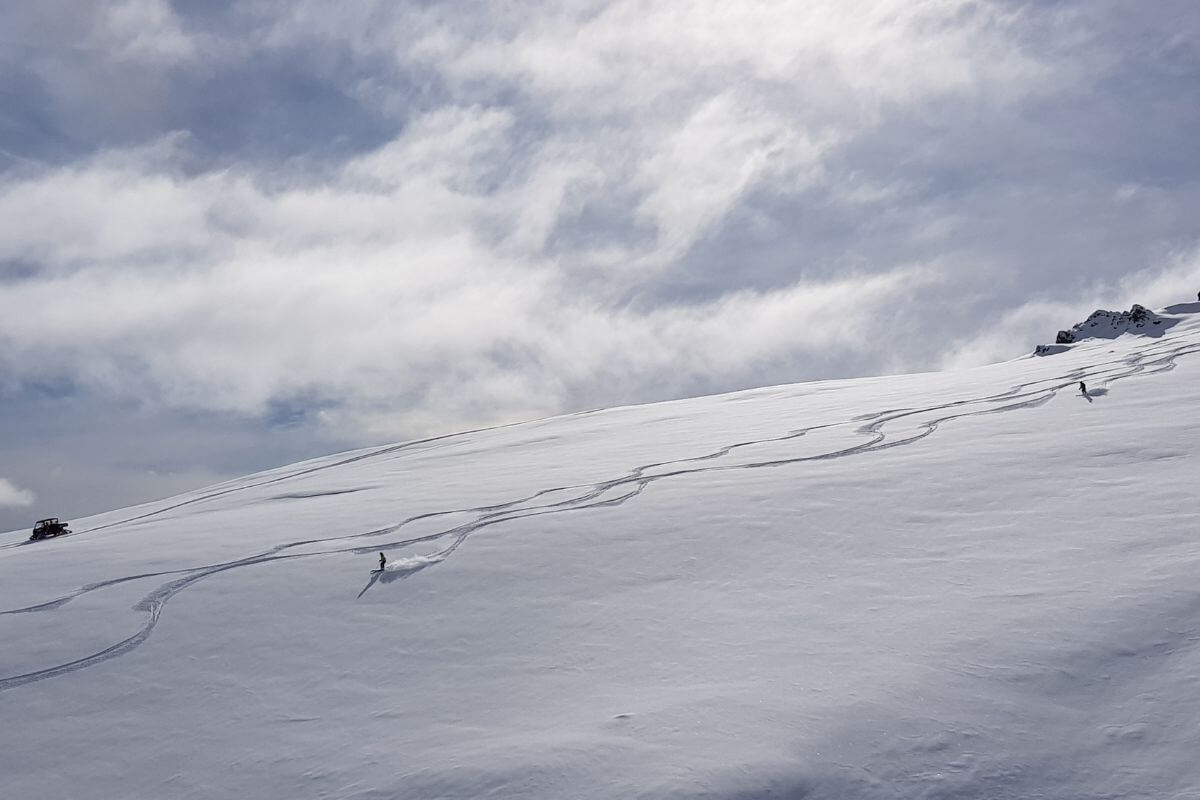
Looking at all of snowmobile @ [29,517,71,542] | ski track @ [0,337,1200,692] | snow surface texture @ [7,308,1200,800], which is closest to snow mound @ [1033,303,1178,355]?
ski track @ [0,337,1200,692]

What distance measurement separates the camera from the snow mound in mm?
67812

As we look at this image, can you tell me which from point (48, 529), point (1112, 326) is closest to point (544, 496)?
point (48, 529)

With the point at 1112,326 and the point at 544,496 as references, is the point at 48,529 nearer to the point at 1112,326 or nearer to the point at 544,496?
the point at 544,496

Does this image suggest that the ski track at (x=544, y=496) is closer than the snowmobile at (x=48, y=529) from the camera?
Yes

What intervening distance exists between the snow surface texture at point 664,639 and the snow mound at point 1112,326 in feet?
189

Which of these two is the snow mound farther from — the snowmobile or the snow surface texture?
the snowmobile

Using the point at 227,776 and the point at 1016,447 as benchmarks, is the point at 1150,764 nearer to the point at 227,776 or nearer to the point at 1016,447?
the point at 227,776

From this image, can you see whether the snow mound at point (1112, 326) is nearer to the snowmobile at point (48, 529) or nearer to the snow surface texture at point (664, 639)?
the snow surface texture at point (664, 639)

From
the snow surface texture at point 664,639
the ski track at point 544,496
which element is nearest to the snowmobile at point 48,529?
the ski track at point 544,496

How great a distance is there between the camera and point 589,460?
21875 mm

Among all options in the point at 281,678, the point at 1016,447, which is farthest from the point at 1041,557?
the point at 281,678

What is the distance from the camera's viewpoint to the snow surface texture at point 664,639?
7230mm

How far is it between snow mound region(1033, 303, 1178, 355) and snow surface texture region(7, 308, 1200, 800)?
189 feet

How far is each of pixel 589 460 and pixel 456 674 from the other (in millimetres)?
12612
